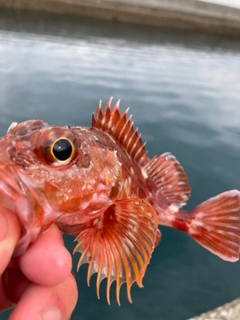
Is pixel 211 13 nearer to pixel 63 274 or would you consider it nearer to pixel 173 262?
pixel 173 262

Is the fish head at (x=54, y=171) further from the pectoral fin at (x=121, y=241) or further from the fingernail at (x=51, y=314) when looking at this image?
the fingernail at (x=51, y=314)

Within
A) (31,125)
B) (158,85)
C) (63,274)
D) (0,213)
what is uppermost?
(158,85)

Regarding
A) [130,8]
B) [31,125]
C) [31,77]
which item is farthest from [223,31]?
[31,125]

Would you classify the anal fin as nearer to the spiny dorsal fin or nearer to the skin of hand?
the spiny dorsal fin

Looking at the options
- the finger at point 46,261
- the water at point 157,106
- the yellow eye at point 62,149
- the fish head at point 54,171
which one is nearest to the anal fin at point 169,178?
the water at point 157,106

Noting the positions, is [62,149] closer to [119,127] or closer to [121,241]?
[121,241]
